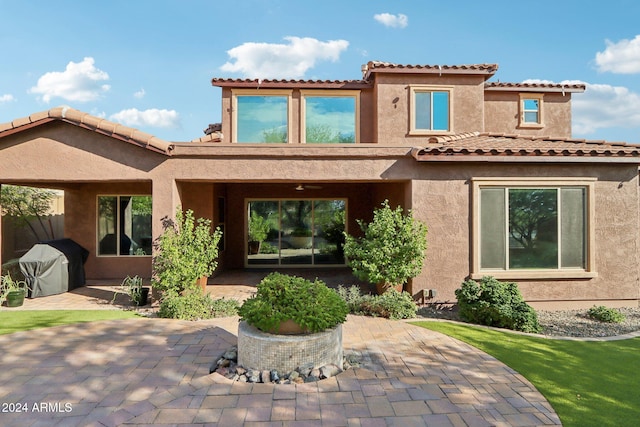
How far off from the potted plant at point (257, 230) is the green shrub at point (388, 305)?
7449mm

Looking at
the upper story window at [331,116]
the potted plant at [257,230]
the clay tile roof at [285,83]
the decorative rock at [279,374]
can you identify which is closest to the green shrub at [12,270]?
the potted plant at [257,230]

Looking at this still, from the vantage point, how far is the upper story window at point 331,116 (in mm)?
14852

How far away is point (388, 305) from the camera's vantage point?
9.12m

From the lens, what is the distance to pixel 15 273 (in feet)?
42.2

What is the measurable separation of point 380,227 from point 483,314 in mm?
3285

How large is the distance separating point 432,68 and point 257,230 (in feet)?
32.9

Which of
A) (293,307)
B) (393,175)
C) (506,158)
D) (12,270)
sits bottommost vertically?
(12,270)

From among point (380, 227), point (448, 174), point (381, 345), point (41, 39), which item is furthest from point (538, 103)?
point (41, 39)

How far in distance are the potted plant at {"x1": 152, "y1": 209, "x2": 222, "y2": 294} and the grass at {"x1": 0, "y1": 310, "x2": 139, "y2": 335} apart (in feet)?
4.10

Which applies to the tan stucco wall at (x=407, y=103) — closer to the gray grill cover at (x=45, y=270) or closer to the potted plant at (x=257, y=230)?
the potted plant at (x=257, y=230)

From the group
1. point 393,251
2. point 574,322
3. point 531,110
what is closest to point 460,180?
point 393,251

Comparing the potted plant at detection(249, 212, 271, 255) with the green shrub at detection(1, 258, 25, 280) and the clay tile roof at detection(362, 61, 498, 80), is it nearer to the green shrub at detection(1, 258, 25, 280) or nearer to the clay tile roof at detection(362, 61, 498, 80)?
the clay tile roof at detection(362, 61, 498, 80)

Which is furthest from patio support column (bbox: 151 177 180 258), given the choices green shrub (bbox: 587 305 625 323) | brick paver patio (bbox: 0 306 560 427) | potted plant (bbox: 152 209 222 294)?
green shrub (bbox: 587 305 625 323)

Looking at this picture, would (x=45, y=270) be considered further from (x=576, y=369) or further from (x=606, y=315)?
(x=606, y=315)
